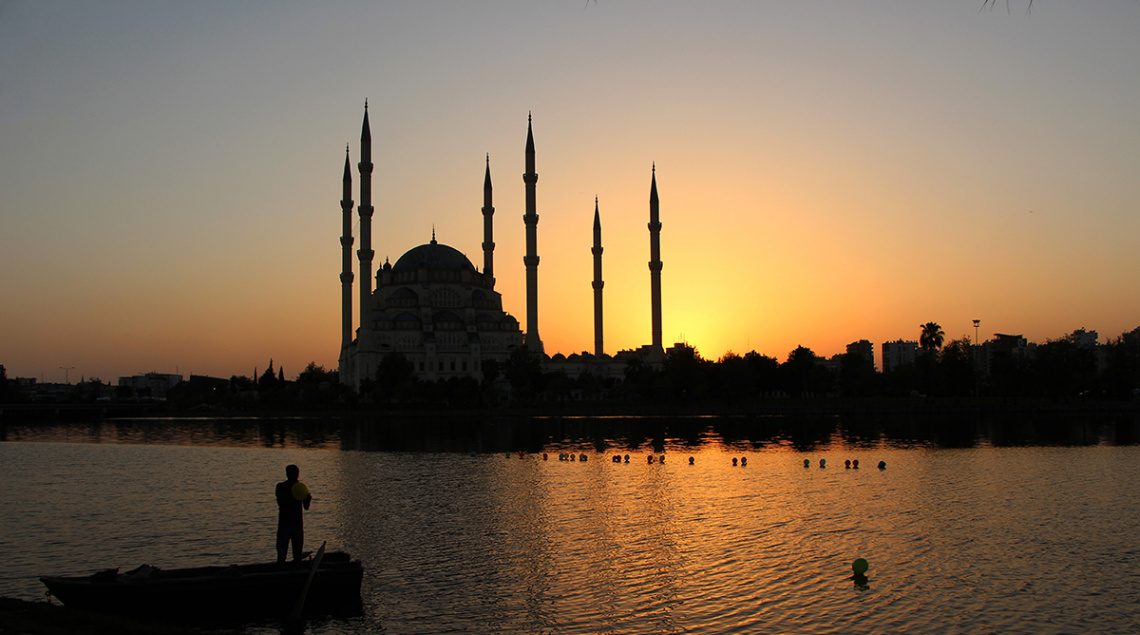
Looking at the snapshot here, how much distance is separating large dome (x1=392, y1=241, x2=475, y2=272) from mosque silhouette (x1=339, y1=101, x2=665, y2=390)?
18 centimetres

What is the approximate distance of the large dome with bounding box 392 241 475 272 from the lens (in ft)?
523

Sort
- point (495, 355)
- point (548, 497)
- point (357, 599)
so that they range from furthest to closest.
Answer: point (495, 355), point (548, 497), point (357, 599)

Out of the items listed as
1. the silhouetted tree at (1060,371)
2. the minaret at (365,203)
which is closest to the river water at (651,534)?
the silhouetted tree at (1060,371)

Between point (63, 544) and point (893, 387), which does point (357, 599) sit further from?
point (893, 387)

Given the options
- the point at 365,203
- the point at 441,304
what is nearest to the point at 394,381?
the point at 365,203

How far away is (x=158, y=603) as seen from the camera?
1530 centimetres

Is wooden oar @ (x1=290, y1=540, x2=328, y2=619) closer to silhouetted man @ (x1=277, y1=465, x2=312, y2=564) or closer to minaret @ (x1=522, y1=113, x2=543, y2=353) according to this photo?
silhouetted man @ (x1=277, y1=465, x2=312, y2=564)

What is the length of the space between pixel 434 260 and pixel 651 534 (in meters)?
140

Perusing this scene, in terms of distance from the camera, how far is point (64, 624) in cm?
1283

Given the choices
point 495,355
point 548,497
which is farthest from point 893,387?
point 548,497

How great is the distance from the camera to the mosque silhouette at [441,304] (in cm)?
13362

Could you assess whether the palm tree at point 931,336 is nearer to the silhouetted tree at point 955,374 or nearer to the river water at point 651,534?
the silhouetted tree at point 955,374

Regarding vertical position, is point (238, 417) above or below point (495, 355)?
below

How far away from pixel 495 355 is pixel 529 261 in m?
22.8
